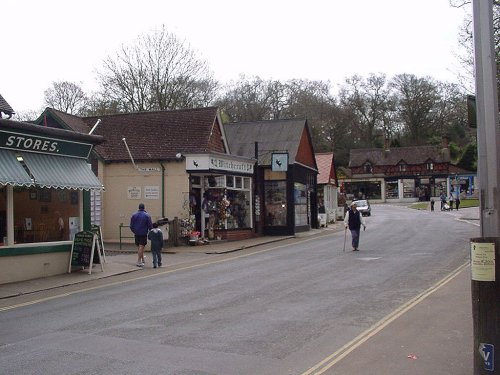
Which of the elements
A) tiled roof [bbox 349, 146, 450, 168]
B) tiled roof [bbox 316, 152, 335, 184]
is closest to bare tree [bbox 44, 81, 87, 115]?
tiled roof [bbox 316, 152, 335, 184]

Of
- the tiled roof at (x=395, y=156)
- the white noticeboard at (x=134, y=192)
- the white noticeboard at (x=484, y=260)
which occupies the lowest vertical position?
the white noticeboard at (x=484, y=260)

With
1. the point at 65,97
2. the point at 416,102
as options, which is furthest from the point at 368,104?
the point at 65,97

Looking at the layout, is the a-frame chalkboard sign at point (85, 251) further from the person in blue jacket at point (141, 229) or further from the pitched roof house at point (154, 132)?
the pitched roof house at point (154, 132)

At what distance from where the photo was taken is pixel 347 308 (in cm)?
981

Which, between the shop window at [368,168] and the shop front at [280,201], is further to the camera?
the shop window at [368,168]

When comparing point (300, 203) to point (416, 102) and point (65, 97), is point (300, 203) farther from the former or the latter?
point (416, 102)

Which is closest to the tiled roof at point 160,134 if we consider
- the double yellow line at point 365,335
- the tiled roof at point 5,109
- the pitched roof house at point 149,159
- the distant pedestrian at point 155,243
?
the pitched roof house at point 149,159

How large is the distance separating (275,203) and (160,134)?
7974 mm

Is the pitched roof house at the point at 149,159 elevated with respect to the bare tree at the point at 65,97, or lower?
lower

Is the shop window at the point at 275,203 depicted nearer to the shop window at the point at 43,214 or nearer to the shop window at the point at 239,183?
the shop window at the point at 239,183

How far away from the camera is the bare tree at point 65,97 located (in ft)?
202

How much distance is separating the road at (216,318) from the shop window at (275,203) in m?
13.7

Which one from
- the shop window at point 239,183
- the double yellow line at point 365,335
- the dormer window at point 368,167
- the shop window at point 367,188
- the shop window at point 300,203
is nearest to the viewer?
the double yellow line at point 365,335

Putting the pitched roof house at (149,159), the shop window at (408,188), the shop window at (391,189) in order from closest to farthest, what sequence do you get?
1. the pitched roof house at (149,159)
2. the shop window at (408,188)
3. the shop window at (391,189)
